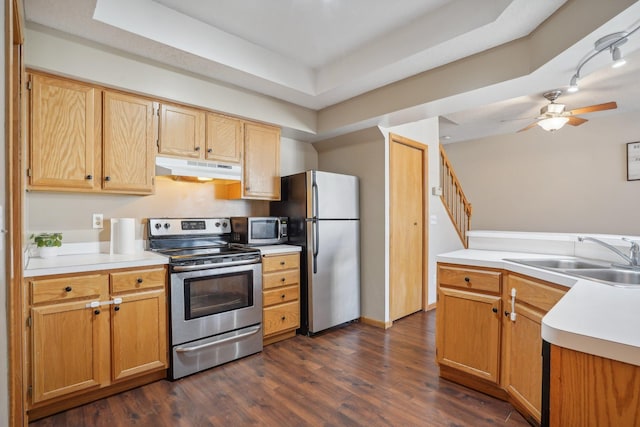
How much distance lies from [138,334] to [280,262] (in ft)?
4.21

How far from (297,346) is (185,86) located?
248 centimetres

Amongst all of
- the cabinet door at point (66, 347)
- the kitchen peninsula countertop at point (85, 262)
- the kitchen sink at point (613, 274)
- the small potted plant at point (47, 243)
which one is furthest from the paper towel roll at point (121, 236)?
the kitchen sink at point (613, 274)

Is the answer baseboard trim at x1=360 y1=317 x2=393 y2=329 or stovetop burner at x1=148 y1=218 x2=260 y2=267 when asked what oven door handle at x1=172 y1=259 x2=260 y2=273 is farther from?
baseboard trim at x1=360 y1=317 x2=393 y2=329

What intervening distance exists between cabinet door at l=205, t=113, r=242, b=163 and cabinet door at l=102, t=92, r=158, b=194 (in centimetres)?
46

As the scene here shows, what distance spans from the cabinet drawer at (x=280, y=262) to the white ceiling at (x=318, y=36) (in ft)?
5.25

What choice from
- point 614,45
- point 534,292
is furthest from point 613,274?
point 614,45

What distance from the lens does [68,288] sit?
196 centimetres

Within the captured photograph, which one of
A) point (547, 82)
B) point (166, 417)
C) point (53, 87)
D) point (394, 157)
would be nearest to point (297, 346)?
point (166, 417)

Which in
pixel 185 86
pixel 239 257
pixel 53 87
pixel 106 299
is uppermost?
pixel 185 86

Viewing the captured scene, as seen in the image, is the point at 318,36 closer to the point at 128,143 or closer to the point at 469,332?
the point at 128,143

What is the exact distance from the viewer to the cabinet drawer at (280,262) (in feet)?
9.82

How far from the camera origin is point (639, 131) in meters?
4.67

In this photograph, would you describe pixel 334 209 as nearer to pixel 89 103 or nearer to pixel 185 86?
pixel 185 86

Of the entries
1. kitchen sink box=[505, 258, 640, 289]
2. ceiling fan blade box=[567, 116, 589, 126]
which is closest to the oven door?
kitchen sink box=[505, 258, 640, 289]
